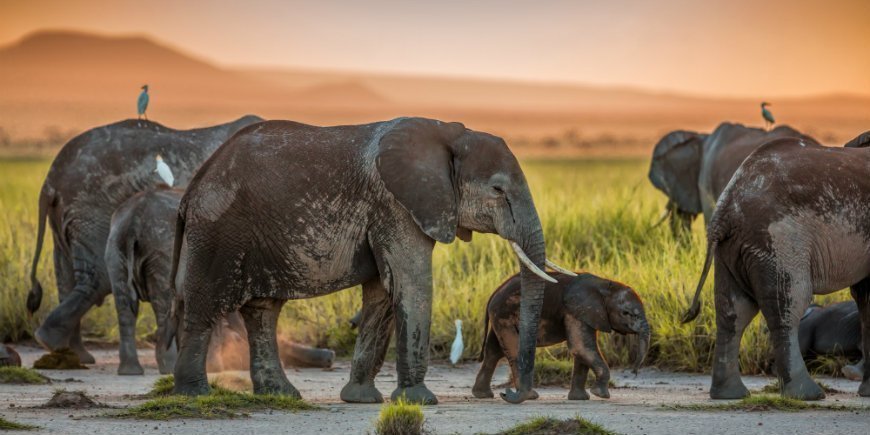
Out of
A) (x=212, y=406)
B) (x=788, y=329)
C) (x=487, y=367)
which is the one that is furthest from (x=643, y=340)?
(x=212, y=406)

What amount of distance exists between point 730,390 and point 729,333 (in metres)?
0.42

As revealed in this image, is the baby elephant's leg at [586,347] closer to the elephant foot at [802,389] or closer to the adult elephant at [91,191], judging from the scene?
the elephant foot at [802,389]

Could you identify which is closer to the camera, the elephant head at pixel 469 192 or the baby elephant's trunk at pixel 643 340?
the elephant head at pixel 469 192

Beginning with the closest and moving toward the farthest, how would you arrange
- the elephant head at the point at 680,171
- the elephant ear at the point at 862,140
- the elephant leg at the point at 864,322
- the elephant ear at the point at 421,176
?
1. the elephant ear at the point at 421,176
2. the elephant leg at the point at 864,322
3. the elephant ear at the point at 862,140
4. the elephant head at the point at 680,171

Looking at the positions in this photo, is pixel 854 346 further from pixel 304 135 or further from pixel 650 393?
pixel 304 135

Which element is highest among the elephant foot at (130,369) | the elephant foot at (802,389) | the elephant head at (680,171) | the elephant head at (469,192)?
the elephant head at (680,171)

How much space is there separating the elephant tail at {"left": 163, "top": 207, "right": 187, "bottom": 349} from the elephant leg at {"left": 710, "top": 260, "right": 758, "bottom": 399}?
13.2 feet

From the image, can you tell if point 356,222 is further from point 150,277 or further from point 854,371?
point 854,371

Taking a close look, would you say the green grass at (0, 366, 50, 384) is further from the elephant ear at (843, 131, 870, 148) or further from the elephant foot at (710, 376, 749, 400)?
the elephant ear at (843, 131, 870, 148)

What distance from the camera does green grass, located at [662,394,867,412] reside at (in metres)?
11.0

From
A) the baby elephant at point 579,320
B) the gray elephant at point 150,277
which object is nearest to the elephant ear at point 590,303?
the baby elephant at point 579,320

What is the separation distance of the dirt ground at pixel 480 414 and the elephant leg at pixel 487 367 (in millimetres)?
128

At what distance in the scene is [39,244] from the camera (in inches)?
644

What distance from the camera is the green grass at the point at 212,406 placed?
10648 mm
